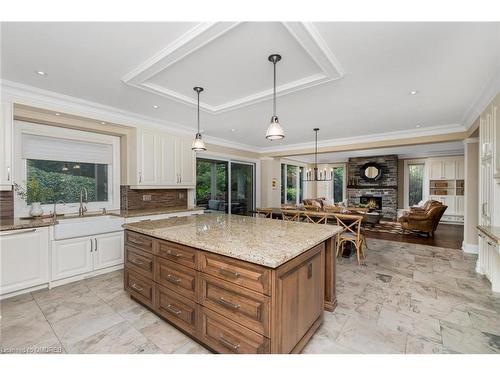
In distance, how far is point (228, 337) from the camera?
5.21 ft

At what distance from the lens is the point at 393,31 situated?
166 cm

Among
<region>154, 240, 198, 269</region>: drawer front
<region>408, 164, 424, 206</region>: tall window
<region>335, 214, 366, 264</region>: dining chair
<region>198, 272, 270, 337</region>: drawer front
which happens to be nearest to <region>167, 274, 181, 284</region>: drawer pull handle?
<region>154, 240, 198, 269</region>: drawer front

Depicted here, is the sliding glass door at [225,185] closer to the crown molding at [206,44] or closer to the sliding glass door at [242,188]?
the sliding glass door at [242,188]

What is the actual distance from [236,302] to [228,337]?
277 millimetres

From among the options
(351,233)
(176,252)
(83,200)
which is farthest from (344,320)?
(83,200)

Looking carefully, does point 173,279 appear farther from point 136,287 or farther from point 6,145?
point 6,145

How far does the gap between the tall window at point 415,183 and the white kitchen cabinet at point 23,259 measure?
1066cm

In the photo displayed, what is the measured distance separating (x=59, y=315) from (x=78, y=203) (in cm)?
189

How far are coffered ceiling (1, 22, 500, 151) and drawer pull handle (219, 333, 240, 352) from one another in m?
2.18

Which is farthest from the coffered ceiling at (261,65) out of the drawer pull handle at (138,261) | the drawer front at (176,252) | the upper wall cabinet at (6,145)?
the drawer pull handle at (138,261)

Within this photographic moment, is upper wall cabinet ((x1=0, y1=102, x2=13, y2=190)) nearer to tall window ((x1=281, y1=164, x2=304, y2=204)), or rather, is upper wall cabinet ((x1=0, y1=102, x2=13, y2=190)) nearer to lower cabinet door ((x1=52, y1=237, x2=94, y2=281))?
lower cabinet door ((x1=52, y1=237, x2=94, y2=281))

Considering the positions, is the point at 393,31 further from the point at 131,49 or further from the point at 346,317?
the point at 346,317

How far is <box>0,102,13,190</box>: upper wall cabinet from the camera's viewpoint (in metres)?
2.56
